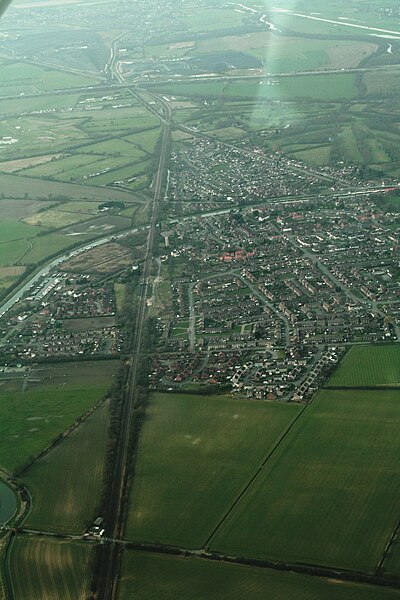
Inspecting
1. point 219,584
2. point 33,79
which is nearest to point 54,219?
point 219,584

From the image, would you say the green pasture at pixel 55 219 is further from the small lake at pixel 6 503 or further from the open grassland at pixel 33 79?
the open grassland at pixel 33 79

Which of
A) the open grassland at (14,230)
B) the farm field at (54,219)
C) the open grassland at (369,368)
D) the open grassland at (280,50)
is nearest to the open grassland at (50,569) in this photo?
the open grassland at (369,368)

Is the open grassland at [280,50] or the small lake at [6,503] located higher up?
the open grassland at [280,50]

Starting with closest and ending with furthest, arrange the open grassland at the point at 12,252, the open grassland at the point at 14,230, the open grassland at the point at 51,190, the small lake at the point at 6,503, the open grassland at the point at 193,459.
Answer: the open grassland at the point at 193,459 → the small lake at the point at 6,503 → the open grassland at the point at 12,252 → the open grassland at the point at 14,230 → the open grassland at the point at 51,190

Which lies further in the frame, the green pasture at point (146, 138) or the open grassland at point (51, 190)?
the green pasture at point (146, 138)

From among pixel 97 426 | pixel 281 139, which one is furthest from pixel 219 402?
pixel 281 139

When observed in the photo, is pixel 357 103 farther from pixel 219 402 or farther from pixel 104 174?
pixel 219 402

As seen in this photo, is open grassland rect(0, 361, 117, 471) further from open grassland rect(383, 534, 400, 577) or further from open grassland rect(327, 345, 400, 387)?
open grassland rect(383, 534, 400, 577)
